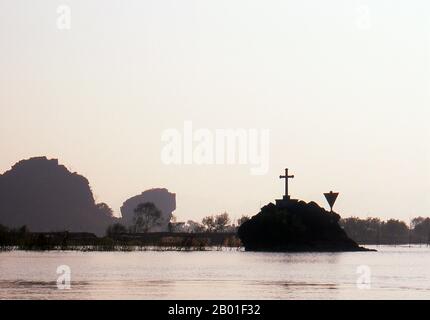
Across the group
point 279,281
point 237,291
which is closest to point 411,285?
point 279,281

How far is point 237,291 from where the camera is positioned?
78.8 meters

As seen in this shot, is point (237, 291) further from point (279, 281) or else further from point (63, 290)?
point (279, 281)
